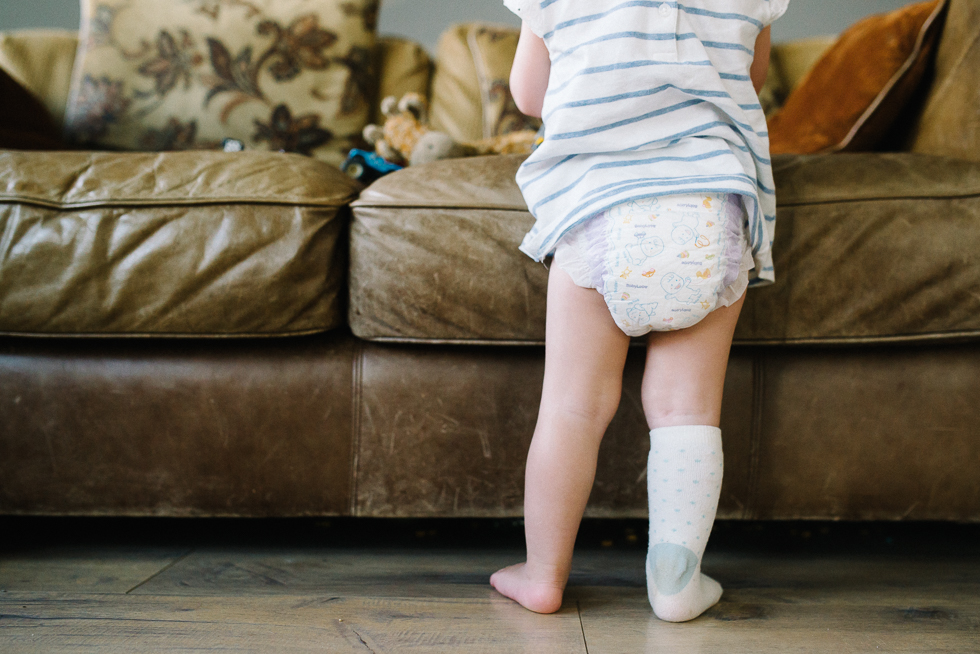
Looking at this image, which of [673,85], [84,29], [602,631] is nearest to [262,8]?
[84,29]

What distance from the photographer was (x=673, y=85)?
2.02ft

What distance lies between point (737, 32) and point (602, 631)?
61 cm

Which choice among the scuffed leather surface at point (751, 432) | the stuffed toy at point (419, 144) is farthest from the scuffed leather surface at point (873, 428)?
the stuffed toy at point (419, 144)

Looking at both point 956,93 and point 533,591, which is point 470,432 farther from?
point 956,93

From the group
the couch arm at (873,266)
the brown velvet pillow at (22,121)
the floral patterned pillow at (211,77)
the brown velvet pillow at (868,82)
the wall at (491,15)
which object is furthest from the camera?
the wall at (491,15)

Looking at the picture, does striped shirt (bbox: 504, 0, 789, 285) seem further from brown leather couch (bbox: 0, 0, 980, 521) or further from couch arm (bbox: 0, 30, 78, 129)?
couch arm (bbox: 0, 30, 78, 129)

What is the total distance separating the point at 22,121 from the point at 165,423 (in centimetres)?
→ 79

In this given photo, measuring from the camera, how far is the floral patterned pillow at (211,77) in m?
1.40

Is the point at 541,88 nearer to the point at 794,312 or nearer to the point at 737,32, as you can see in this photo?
the point at 737,32

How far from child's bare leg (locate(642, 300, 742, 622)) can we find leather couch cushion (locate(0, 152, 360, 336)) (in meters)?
0.42

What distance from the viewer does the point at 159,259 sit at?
0.77 metres

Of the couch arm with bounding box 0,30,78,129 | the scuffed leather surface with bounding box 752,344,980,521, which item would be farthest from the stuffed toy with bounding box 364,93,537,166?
the couch arm with bounding box 0,30,78,129

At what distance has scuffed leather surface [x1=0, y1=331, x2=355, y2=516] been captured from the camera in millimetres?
794

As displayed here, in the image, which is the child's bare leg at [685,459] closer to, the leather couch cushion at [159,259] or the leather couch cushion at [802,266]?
the leather couch cushion at [802,266]
